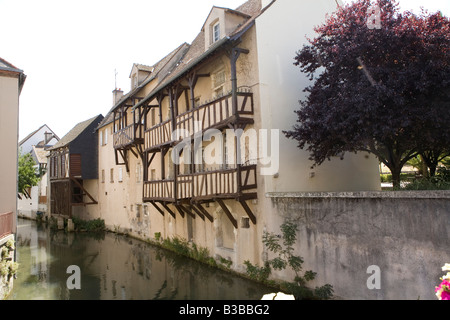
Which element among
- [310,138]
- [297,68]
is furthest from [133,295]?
[297,68]

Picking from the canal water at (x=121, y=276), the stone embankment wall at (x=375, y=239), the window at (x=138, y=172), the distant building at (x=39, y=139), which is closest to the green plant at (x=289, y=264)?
the stone embankment wall at (x=375, y=239)

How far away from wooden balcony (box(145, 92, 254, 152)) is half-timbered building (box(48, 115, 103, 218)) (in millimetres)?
13411

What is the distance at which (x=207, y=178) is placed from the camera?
440 inches

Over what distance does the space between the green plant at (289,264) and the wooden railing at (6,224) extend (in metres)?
7.40

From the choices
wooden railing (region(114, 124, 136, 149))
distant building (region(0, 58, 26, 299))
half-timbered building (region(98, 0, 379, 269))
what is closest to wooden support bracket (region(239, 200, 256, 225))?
half-timbered building (region(98, 0, 379, 269))

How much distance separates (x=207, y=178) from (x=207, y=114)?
2.20 meters

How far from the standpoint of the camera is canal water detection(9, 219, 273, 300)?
10.1 meters

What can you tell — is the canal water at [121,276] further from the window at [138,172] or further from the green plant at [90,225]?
the green plant at [90,225]

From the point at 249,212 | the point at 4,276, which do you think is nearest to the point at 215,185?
the point at 249,212

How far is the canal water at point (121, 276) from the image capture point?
1015cm

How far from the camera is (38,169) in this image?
3497cm

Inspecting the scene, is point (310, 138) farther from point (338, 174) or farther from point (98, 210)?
point (98, 210)

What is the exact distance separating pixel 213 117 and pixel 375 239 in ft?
20.3

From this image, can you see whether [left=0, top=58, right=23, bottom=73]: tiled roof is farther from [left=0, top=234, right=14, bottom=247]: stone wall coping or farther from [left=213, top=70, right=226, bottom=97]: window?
[left=213, top=70, right=226, bottom=97]: window
